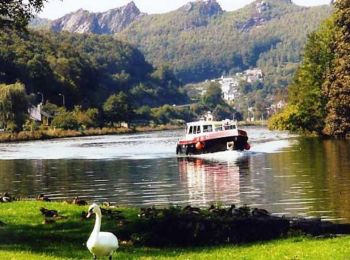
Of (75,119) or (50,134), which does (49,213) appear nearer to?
(50,134)

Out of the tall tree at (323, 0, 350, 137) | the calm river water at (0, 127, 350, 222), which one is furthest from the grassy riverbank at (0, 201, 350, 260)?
the tall tree at (323, 0, 350, 137)

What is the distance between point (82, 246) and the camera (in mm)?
20000

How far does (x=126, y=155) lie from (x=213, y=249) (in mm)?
60499

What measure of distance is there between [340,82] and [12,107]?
78.4 meters

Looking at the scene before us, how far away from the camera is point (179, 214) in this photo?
79.6 feet

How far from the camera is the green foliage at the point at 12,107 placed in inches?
5659

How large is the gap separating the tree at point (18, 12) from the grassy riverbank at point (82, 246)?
911 centimetres

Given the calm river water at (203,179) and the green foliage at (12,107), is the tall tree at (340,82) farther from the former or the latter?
the green foliage at (12,107)

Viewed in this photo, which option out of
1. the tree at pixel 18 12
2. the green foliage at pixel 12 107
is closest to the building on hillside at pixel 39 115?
the green foliage at pixel 12 107

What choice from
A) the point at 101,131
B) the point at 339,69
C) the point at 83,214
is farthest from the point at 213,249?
the point at 101,131

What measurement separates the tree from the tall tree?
72.4 meters

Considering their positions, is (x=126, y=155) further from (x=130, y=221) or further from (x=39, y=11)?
(x=130, y=221)

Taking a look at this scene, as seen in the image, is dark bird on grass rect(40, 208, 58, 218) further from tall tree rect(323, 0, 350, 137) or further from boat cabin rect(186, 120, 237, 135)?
tall tree rect(323, 0, 350, 137)

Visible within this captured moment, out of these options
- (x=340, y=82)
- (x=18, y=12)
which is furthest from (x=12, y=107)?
(x=18, y=12)
